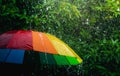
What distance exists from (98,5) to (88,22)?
1.64ft

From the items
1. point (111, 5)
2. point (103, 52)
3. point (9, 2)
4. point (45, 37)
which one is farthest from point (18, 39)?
point (111, 5)

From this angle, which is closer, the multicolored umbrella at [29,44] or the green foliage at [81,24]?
the multicolored umbrella at [29,44]

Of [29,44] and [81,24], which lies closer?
[29,44]

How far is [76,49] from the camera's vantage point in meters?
6.04

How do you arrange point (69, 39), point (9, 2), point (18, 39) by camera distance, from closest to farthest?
point (18, 39), point (9, 2), point (69, 39)

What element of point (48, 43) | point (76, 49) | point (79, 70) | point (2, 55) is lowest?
point (79, 70)

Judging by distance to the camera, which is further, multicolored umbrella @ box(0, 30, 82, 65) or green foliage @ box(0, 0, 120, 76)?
green foliage @ box(0, 0, 120, 76)

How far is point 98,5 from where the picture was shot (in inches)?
256

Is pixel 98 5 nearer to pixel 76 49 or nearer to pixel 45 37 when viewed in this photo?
pixel 76 49

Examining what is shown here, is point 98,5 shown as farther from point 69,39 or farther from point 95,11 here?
point 69,39

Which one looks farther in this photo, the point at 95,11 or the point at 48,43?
the point at 95,11

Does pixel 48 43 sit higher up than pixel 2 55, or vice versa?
pixel 48 43

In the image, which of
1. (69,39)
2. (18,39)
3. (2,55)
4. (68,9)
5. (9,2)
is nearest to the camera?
(18,39)

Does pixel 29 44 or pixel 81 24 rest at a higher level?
pixel 29 44
